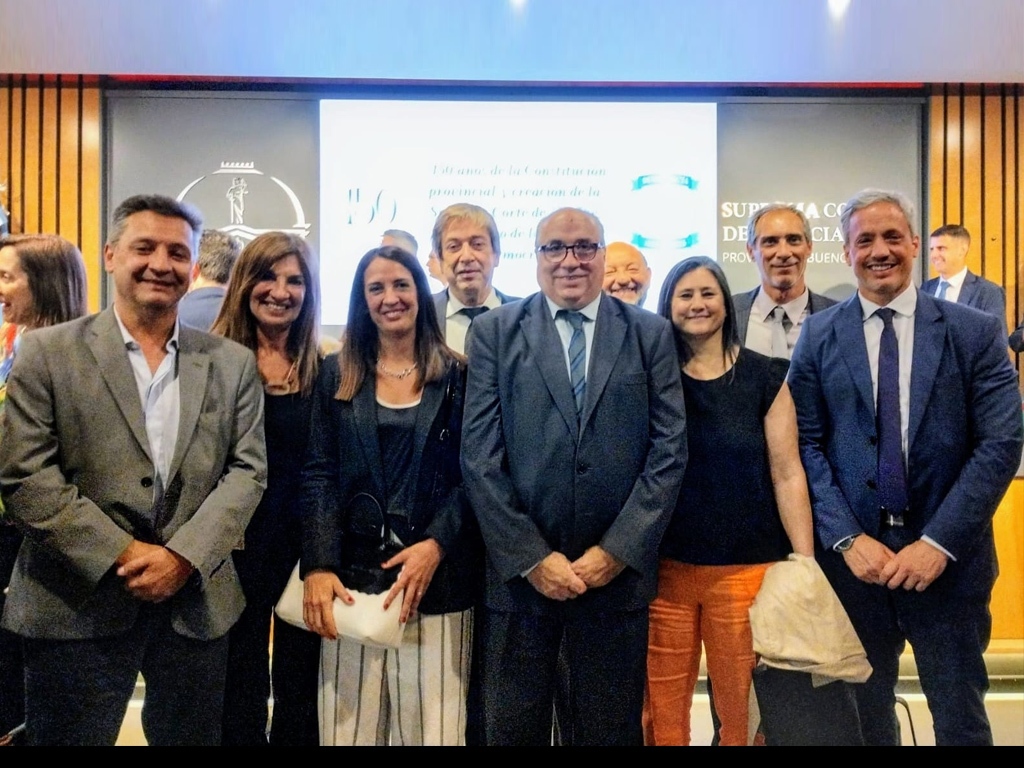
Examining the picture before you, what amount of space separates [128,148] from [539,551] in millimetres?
5269

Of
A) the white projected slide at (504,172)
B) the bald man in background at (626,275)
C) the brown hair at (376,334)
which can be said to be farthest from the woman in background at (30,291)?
the white projected slide at (504,172)

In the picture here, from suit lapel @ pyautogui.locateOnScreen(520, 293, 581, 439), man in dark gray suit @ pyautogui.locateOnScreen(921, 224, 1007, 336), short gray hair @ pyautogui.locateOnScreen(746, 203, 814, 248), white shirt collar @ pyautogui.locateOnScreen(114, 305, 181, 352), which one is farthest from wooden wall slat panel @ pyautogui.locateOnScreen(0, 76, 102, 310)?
man in dark gray suit @ pyautogui.locateOnScreen(921, 224, 1007, 336)

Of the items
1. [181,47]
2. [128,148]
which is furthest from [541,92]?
[128,148]

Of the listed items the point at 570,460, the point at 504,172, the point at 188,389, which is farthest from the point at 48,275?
the point at 504,172

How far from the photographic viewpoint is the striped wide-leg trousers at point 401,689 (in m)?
2.37

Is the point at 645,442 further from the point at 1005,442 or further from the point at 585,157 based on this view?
the point at 585,157

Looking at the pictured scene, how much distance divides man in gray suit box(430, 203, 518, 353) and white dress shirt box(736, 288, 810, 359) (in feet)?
3.03

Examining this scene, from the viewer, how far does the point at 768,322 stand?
3035 mm

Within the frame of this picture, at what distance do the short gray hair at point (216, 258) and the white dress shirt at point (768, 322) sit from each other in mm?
1814

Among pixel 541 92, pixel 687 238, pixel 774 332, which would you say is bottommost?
pixel 774 332

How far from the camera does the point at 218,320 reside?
8.48ft

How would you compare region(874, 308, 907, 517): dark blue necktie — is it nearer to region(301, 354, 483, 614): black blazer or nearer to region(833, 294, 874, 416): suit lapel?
region(833, 294, 874, 416): suit lapel

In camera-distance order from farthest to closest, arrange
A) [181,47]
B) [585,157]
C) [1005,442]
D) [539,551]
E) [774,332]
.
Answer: [585,157], [181,47], [774,332], [1005,442], [539,551]

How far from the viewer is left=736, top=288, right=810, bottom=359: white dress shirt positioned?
9.86 feet
